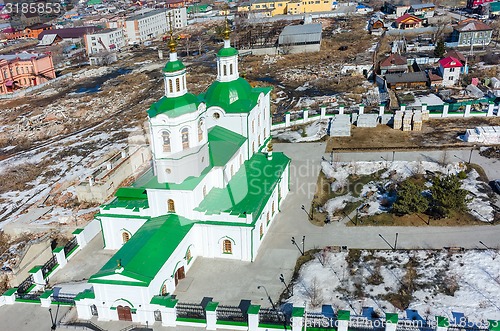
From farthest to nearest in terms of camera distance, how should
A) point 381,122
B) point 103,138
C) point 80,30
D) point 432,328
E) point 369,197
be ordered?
point 80,30 → point 103,138 → point 381,122 → point 369,197 → point 432,328

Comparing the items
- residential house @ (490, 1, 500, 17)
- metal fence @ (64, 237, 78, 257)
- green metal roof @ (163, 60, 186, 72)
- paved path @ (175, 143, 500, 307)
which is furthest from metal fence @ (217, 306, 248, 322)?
residential house @ (490, 1, 500, 17)

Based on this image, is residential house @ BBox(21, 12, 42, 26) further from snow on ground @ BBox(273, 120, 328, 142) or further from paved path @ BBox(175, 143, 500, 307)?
paved path @ BBox(175, 143, 500, 307)

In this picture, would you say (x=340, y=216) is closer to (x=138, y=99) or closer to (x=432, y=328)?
(x=432, y=328)

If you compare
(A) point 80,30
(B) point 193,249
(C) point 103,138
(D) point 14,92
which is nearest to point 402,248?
(B) point 193,249

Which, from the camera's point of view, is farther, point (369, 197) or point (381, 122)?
point (381, 122)

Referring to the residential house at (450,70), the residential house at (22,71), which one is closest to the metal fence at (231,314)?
the residential house at (450,70)

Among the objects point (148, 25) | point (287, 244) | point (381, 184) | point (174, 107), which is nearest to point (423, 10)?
point (148, 25)

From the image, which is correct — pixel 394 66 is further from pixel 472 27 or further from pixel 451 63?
pixel 472 27
